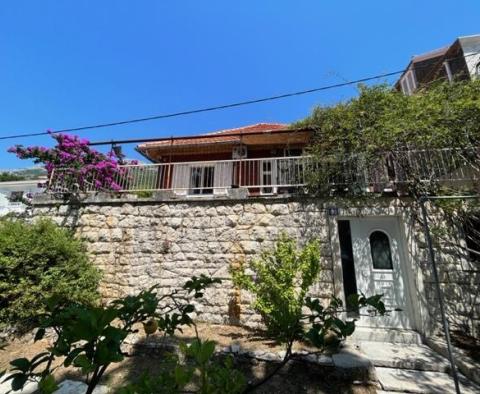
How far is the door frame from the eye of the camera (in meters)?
4.96

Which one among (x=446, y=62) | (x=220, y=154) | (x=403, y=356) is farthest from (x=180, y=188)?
(x=446, y=62)

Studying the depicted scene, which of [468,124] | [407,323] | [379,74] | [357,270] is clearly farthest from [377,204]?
[379,74]

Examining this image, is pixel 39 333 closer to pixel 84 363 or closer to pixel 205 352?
pixel 84 363

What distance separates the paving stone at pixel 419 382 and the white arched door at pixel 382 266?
4.49ft

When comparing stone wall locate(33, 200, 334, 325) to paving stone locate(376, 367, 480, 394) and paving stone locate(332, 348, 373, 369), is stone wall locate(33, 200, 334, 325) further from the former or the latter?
paving stone locate(376, 367, 480, 394)

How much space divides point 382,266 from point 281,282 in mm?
2246

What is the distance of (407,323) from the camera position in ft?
16.4

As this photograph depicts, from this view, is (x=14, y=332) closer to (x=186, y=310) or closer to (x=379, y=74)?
(x=186, y=310)

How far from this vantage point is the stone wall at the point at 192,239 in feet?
18.0

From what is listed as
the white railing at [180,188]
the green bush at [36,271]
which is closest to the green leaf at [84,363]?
the green bush at [36,271]

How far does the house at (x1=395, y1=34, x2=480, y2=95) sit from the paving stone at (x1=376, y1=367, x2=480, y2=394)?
8.33m

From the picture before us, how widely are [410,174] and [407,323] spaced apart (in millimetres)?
2963

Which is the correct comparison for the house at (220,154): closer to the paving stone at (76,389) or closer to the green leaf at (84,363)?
the paving stone at (76,389)

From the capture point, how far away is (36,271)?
482 centimetres
